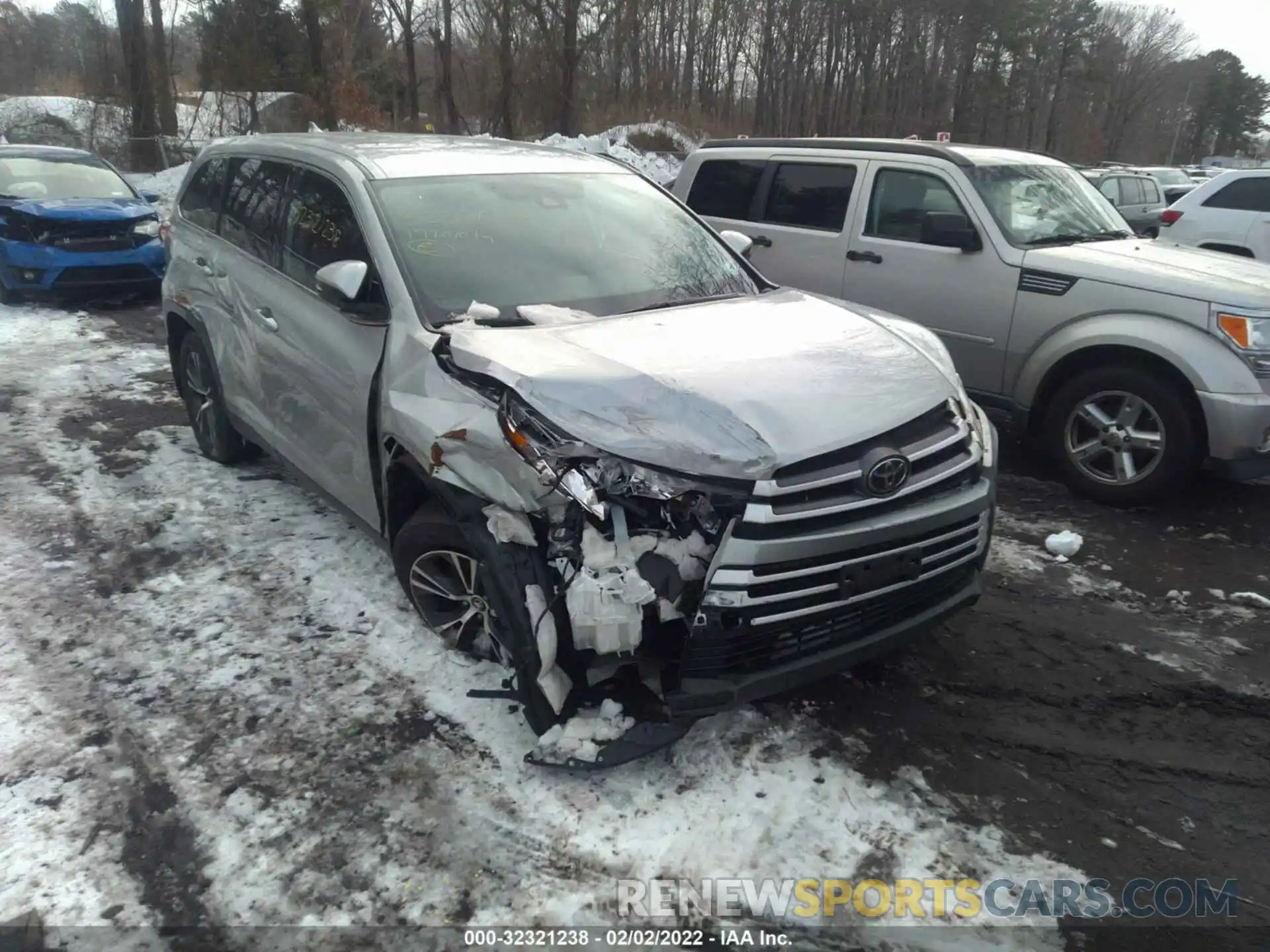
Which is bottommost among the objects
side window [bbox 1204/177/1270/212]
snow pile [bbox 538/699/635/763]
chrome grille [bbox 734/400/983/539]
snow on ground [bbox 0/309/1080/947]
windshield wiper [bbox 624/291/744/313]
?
snow on ground [bbox 0/309/1080/947]

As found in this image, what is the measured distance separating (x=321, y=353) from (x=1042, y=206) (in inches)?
190

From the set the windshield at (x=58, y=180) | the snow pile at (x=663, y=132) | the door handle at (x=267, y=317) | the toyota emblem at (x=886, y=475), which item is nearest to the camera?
the toyota emblem at (x=886, y=475)

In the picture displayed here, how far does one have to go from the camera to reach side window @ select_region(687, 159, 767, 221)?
7.21 metres

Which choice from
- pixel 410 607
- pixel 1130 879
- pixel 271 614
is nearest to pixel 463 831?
pixel 410 607

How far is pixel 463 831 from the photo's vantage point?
275 centimetres

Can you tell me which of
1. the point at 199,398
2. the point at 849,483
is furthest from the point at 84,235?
the point at 849,483

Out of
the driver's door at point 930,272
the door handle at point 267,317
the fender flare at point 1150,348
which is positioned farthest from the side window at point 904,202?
the door handle at point 267,317

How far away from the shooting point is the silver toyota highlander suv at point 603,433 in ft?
9.01

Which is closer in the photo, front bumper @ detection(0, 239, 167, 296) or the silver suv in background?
the silver suv in background

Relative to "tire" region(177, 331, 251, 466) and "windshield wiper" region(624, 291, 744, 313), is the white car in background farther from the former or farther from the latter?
"tire" region(177, 331, 251, 466)

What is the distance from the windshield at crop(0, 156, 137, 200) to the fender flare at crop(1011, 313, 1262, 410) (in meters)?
10.6

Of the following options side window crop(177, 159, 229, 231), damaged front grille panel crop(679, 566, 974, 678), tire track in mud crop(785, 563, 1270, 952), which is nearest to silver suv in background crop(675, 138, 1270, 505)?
tire track in mud crop(785, 563, 1270, 952)

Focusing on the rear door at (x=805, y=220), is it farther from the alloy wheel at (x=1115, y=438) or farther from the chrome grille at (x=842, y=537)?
the chrome grille at (x=842, y=537)

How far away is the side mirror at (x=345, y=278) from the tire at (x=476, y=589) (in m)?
0.91
